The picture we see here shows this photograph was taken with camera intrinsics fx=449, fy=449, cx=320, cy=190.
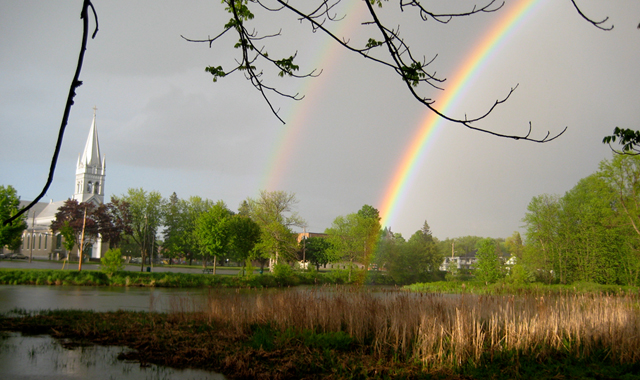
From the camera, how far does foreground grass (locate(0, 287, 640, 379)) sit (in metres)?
8.02

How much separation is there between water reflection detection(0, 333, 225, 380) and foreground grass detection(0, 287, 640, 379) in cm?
50

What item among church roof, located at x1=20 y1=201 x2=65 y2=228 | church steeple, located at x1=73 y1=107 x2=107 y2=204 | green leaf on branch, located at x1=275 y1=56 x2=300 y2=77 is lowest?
green leaf on branch, located at x1=275 y1=56 x2=300 y2=77

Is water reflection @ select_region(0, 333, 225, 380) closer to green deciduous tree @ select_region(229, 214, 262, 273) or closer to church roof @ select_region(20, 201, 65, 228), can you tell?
green deciduous tree @ select_region(229, 214, 262, 273)

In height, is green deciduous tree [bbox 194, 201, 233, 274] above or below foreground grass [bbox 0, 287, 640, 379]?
above

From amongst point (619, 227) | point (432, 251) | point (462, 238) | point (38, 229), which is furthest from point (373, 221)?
point (462, 238)

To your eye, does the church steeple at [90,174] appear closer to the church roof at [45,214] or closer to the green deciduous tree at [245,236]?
the church roof at [45,214]

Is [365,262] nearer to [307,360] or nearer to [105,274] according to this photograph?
[105,274]

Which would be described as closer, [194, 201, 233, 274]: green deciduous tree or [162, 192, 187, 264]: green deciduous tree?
[194, 201, 233, 274]: green deciduous tree

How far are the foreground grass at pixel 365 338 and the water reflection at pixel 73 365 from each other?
500 millimetres

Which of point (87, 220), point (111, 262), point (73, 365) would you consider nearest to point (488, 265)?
point (111, 262)

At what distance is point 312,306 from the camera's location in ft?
37.0

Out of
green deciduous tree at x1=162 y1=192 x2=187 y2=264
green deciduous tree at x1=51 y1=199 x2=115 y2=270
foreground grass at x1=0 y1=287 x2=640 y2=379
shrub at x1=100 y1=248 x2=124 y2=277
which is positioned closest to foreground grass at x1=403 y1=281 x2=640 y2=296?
foreground grass at x1=0 y1=287 x2=640 y2=379

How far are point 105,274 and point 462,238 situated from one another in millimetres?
148902

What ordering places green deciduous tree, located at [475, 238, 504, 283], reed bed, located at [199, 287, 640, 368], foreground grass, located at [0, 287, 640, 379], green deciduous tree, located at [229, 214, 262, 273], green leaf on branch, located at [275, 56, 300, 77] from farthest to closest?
green deciduous tree, located at [229, 214, 262, 273] < green deciduous tree, located at [475, 238, 504, 283] < reed bed, located at [199, 287, 640, 368] < foreground grass, located at [0, 287, 640, 379] < green leaf on branch, located at [275, 56, 300, 77]
